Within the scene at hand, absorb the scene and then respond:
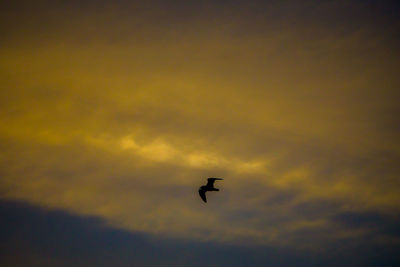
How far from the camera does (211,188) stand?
298ft
